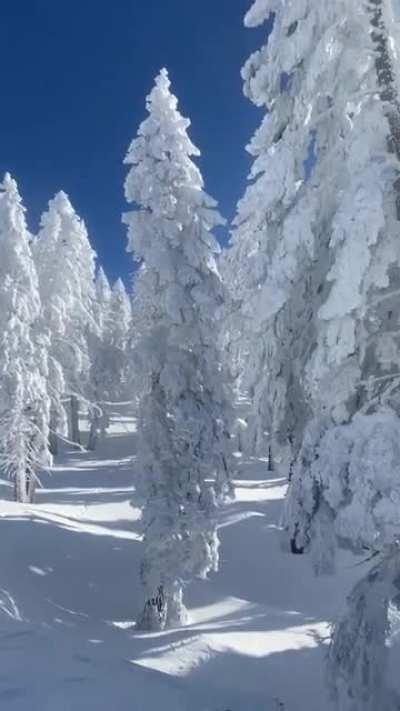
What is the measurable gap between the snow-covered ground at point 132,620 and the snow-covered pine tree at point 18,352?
9.36 ft

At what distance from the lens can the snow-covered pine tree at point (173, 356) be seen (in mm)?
16469

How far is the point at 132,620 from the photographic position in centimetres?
1756

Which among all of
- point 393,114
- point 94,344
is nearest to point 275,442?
point 393,114

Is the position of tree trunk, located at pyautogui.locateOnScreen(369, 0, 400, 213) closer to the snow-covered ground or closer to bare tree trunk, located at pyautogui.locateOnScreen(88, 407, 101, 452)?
the snow-covered ground

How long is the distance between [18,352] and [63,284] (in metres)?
8.11

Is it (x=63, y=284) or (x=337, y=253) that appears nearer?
(x=337, y=253)

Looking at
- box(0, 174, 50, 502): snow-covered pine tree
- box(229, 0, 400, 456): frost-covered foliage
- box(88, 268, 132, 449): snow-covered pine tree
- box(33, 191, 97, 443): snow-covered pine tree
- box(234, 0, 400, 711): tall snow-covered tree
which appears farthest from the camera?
box(88, 268, 132, 449): snow-covered pine tree

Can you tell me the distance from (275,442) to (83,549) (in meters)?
14.9

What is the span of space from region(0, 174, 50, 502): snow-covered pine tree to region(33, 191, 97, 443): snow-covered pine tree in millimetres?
3188

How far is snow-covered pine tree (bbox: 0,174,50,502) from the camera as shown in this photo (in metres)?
25.2

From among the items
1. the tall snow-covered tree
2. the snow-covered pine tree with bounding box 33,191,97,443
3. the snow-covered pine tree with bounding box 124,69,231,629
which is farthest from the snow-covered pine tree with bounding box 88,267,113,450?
the tall snow-covered tree

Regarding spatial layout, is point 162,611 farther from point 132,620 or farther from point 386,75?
point 386,75

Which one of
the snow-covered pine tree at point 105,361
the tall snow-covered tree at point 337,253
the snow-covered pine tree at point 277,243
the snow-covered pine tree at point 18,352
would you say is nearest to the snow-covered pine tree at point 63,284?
the snow-covered pine tree at point 18,352

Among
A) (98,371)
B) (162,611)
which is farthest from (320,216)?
(98,371)
